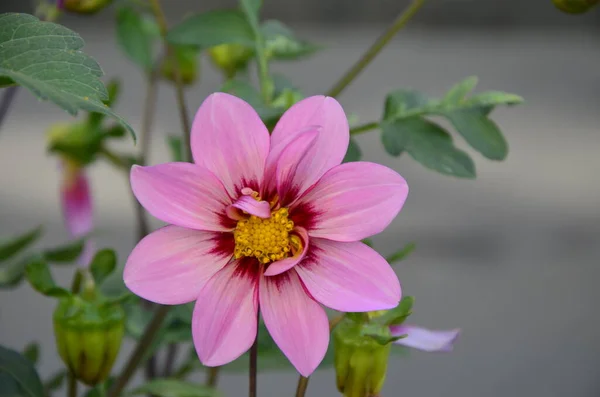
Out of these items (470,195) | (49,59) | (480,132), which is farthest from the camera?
(470,195)

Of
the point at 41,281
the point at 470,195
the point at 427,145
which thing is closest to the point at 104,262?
the point at 41,281

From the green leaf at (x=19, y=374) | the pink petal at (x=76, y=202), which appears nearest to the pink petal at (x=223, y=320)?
the green leaf at (x=19, y=374)

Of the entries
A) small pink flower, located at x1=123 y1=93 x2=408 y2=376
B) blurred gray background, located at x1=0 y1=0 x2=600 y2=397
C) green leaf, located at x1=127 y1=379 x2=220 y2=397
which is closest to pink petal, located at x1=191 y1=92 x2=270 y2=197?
small pink flower, located at x1=123 y1=93 x2=408 y2=376

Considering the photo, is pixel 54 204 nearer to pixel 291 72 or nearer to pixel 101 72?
pixel 291 72

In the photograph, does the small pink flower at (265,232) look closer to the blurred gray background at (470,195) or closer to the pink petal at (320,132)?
the pink petal at (320,132)

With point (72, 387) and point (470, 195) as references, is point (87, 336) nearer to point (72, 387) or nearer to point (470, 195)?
point (72, 387)

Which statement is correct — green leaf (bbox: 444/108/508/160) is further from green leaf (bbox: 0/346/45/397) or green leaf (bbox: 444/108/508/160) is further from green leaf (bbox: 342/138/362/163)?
green leaf (bbox: 0/346/45/397)
